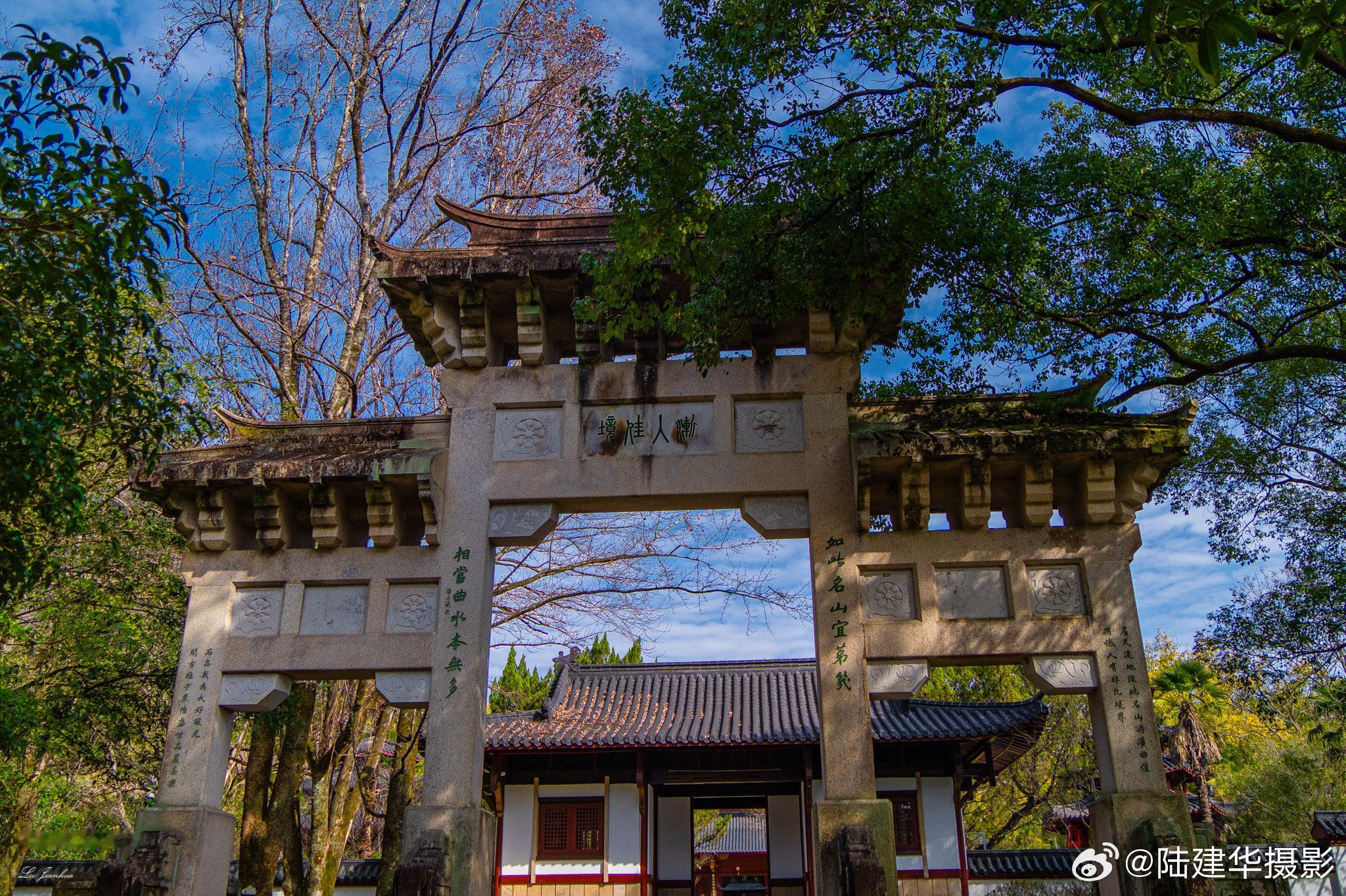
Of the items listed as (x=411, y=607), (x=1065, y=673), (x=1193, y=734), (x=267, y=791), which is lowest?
(x=267, y=791)

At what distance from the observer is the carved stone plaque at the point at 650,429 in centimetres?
750

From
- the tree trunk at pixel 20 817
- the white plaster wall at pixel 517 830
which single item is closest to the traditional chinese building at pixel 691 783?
the white plaster wall at pixel 517 830

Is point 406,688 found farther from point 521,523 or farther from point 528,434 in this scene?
point 528,434

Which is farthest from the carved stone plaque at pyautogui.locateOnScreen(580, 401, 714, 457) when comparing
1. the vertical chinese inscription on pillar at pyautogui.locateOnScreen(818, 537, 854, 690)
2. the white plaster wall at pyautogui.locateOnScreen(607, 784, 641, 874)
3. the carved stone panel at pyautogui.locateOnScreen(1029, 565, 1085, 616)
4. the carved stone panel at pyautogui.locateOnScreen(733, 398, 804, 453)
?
the white plaster wall at pyautogui.locateOnScreen(607, 784, 641, 874)

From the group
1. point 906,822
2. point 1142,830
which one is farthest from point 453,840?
point 906,822

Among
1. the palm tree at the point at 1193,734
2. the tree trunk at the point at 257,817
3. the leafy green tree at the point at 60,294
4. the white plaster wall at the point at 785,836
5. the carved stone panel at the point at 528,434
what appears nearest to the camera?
the leafy green tree at the point at 60,294

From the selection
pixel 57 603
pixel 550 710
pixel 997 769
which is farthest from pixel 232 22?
pixel 997 769

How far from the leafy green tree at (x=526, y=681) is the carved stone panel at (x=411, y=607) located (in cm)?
1428

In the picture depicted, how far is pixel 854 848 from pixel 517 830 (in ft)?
32.1

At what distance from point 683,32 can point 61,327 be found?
457 centimetres

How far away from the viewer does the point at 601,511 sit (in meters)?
7.71

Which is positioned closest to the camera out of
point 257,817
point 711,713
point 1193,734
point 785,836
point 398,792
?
point 257,817

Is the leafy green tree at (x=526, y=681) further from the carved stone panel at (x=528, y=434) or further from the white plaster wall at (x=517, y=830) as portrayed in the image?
the carved stone panel at (x=528, y=434)

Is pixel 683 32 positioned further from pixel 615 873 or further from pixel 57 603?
pixel 615 873
